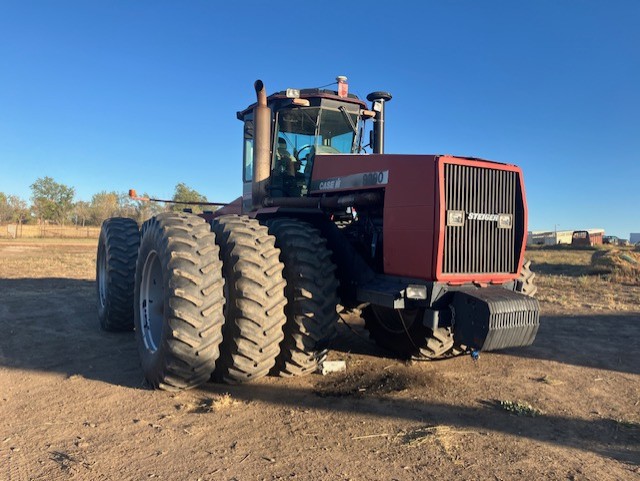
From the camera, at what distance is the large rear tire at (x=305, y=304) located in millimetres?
4523

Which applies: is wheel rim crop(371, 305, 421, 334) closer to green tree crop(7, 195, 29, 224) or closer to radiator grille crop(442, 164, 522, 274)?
radiator grille crop(442, 164, 522, 274)

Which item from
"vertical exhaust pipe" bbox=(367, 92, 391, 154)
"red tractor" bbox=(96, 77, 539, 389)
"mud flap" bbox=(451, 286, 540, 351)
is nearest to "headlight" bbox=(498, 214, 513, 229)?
"red tractor" bbox=(96, 77, 539, 389)

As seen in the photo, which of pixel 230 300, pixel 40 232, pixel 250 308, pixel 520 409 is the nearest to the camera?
pixel 520 409

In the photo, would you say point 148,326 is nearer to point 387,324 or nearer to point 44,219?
point 387,324

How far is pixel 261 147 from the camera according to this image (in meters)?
5.92

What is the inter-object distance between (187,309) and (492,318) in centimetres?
251

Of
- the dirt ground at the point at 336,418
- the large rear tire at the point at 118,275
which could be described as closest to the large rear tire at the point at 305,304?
the dirt ground at the point at 336,418

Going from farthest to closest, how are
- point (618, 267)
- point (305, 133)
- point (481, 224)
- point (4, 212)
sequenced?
point (4, 212) < point (618, 267) < point (305, 133) < point (481, 224)

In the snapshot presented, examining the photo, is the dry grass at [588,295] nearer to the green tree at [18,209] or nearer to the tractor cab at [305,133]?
the tractor cab at [305,133]

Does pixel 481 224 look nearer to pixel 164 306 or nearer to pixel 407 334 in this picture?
pixel 407 334

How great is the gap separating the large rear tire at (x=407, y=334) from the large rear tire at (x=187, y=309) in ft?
6.62

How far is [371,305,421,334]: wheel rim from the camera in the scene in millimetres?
5594

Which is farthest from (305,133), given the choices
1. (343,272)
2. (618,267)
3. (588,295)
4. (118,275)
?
(618,267)

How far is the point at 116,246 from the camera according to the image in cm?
693
